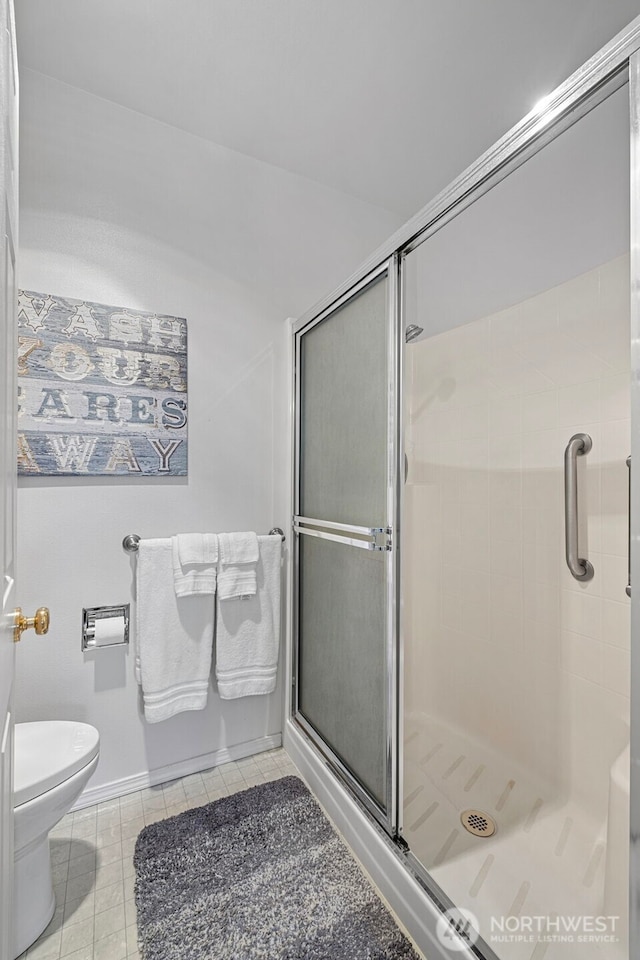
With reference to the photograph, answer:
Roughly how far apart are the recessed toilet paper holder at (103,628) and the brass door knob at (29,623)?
0.80 metres

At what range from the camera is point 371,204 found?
→ 231 cm

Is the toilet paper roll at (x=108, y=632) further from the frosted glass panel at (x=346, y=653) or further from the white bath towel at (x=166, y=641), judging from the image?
the frosted glass panel at (x=346, y=653)

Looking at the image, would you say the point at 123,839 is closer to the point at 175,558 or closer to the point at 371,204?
the point at 175,558

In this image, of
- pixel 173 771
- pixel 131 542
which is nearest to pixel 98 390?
pixel 131 542

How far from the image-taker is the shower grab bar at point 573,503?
5.13 ft

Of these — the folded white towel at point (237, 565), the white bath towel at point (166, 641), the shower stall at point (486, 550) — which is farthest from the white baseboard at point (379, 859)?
the folded white towel at point (237, 565)

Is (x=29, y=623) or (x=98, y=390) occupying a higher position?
(x=98, y=390)

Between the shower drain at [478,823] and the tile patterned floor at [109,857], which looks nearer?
the tile patterned floor at [109,857]

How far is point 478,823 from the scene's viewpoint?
5.05 feet

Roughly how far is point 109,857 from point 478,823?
115cm

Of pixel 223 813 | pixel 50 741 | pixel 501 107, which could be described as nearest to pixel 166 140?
pixel 501 107

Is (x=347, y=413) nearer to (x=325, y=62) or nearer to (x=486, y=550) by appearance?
(x=486, y=550)

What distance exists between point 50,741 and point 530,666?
1631 mm

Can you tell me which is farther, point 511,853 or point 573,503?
point 573,503
